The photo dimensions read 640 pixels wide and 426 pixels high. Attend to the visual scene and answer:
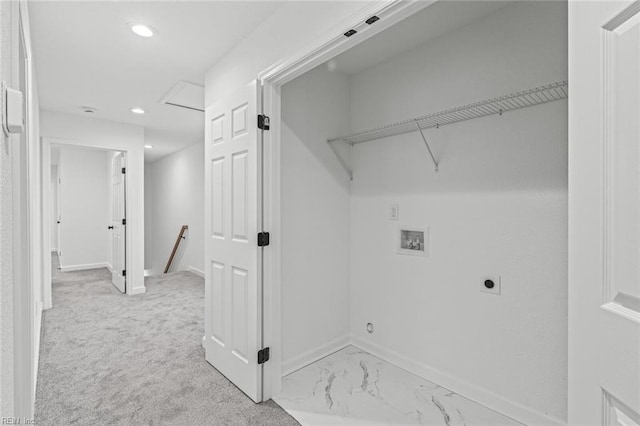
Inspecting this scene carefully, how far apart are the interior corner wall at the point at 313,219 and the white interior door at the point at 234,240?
1.28 feet

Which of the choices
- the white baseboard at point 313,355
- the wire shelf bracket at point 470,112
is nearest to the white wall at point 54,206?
the white baseboard at point 313,355

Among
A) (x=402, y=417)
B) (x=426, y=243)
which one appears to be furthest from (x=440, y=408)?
(x=426, y=243)

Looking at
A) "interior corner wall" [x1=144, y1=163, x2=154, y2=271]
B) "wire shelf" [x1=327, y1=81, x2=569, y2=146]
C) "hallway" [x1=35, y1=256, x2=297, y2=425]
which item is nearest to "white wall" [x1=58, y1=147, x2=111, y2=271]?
"interior corner wall" [x1=144, y1=163, x2=154, y2=271]

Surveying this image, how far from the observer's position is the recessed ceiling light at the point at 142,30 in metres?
2.15

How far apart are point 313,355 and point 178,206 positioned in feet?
17.4

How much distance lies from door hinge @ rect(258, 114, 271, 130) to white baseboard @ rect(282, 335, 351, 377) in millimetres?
1733

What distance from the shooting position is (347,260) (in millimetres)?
2938

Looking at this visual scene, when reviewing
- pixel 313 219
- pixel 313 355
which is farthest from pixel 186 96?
pixel 313 355

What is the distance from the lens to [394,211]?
2572mm

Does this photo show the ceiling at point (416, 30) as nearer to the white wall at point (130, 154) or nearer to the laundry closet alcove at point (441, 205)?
the laundry closet alcove at point (441, 205)

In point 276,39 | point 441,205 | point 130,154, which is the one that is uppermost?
point 276,39

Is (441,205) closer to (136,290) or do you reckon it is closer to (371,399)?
(371,399)

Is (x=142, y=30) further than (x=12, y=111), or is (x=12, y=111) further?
(x=142, y=30)
